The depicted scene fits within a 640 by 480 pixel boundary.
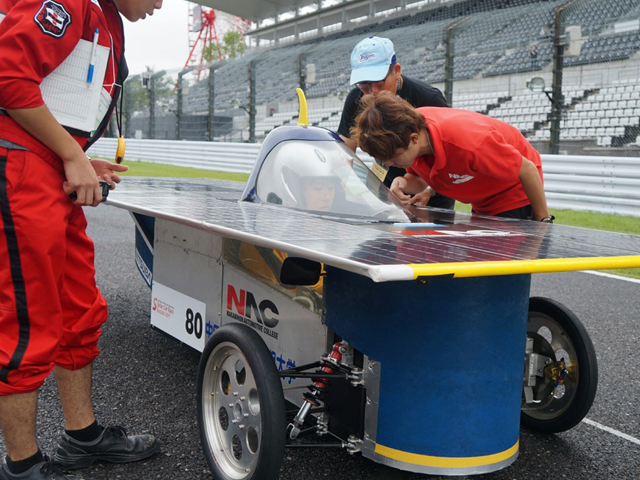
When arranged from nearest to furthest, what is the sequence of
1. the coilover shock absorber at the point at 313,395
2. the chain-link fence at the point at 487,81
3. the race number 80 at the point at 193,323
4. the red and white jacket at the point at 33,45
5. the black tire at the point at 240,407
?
the red and white jacket at the point at 33,45 → the black tire at the point at 240,407 → the coilover shock absorber at the point at 313,395 → the race number 80 at the point at 193,323 → the chain-link fence at the point at 487,81

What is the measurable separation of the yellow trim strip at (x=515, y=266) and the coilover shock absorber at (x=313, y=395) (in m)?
0.66

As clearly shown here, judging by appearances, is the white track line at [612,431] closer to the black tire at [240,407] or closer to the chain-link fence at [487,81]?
the black tire at [240,407]

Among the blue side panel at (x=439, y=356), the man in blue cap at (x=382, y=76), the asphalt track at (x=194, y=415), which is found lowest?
the asphalt track at (x=194, y=415)

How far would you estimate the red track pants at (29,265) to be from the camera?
73.9 inches

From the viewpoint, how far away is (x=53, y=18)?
1.85 m

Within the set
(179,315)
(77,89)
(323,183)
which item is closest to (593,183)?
(323,183)

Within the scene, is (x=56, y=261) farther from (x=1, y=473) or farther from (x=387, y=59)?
(x=387, y=59)

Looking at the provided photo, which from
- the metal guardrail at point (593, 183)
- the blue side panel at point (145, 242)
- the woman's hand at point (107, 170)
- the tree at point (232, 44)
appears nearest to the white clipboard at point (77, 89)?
the woman's hand at point (107, 170)

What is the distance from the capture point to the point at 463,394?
6.61 feet

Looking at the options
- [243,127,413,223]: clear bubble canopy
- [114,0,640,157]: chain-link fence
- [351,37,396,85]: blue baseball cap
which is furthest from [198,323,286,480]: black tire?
[114,0,640,157]: chain-link fence

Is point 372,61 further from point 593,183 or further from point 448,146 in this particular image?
point 593,183

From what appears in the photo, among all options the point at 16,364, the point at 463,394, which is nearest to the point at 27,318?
the point at 16,364

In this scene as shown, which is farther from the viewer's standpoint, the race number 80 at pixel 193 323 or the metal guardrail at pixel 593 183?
the metal guardrail at pixel 593 183

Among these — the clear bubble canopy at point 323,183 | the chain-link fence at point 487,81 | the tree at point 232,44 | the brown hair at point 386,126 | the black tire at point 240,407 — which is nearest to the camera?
the black tire at point 240,407
